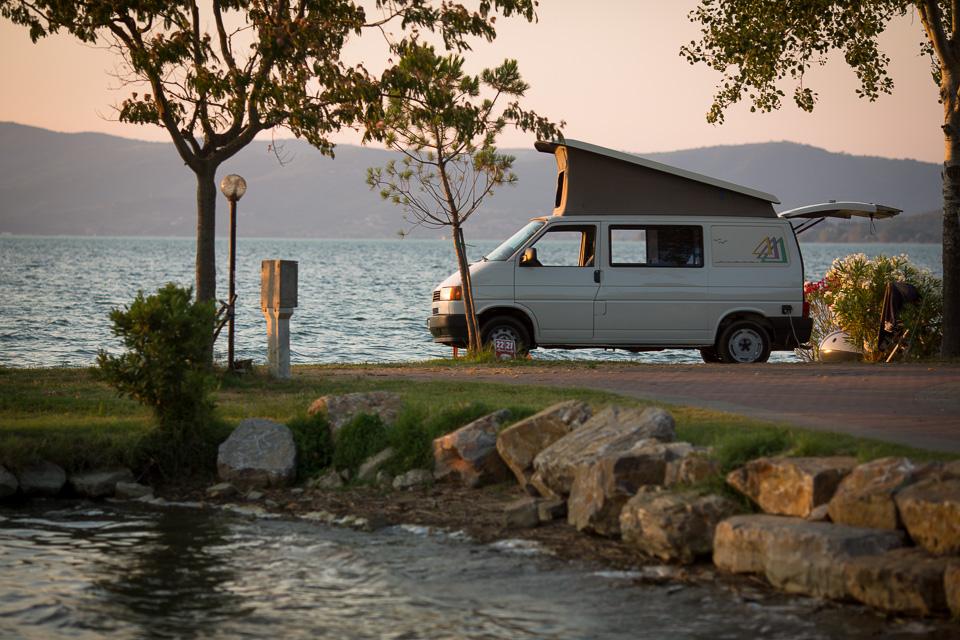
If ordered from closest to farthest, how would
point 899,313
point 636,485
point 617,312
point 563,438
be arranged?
point 636,485, point 563,438, point 617,312, point 899,313

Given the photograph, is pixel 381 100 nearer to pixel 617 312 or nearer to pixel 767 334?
pixel 617 312

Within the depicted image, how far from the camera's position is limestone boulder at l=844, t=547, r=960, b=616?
16.0 feet

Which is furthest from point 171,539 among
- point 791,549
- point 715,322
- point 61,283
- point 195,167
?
point 61,283

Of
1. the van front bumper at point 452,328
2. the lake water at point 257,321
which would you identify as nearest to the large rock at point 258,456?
the lake water at point 257,321

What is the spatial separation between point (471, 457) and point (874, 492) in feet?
10.7

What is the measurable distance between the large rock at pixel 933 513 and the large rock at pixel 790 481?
53 centimetres

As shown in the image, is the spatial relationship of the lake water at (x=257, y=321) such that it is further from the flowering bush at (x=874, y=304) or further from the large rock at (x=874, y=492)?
the large rock at (x=874, y=492)

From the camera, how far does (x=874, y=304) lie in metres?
15.6

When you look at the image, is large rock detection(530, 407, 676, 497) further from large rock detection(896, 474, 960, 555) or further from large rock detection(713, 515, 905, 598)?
large rock detection(896, 474, 960, 555)

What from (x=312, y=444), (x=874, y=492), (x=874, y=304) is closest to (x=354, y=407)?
(x=312, y=444)

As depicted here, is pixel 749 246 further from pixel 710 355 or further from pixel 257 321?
pixel 257 321

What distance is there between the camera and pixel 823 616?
509cm

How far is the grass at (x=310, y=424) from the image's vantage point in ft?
21.7

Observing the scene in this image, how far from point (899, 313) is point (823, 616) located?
10.9 m
